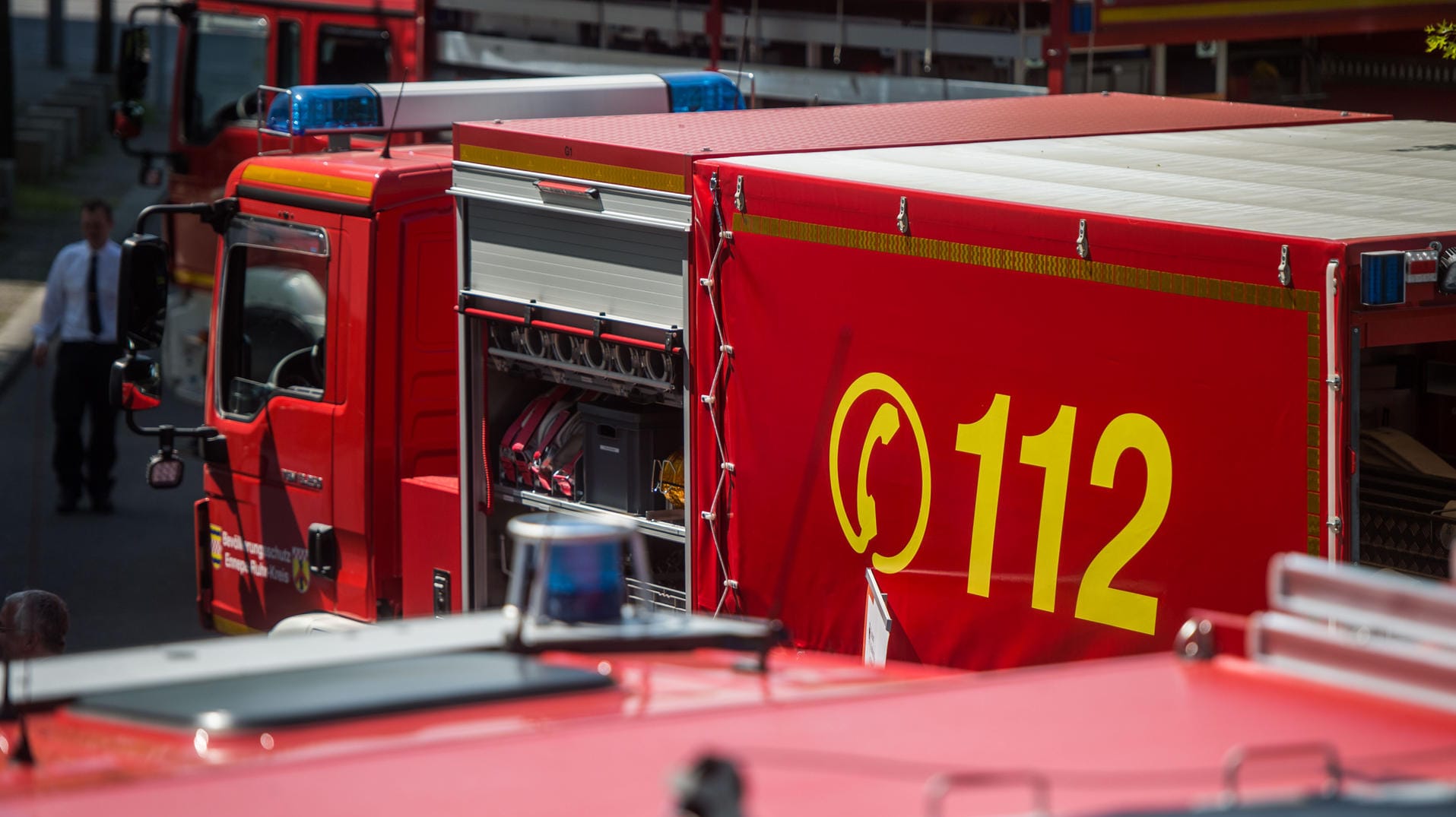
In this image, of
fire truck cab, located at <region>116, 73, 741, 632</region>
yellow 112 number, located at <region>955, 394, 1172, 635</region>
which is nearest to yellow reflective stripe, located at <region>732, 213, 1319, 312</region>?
yellow 112 number, located at <region>955, 394, 1172, 635</region>

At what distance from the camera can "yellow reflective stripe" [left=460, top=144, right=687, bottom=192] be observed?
241 inches

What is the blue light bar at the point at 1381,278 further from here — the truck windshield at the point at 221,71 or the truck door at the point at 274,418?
the truck windshield at the point at 221,71

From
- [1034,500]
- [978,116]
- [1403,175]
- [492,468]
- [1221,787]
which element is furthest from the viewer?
[978,116]

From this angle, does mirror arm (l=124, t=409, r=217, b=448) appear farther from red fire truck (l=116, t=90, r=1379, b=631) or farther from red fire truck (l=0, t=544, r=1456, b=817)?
red fire truck (l=0, t=544, r=1456, b=817)

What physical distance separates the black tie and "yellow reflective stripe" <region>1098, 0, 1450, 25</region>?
21.3ft

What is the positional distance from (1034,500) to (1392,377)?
65.9 inches

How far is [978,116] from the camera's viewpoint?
8.02 metres

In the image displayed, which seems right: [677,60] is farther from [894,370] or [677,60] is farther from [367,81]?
[894,370]

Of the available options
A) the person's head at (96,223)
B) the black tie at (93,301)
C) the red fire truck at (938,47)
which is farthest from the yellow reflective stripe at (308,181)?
the black tie at (93,301)

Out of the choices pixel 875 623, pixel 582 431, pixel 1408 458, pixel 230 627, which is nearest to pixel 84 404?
pixel 230 627

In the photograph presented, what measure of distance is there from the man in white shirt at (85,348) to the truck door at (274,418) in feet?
14.6

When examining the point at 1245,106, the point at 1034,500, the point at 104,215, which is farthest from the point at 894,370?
the point at 104,215

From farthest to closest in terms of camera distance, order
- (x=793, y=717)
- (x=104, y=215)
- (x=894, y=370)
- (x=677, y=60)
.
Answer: (x=104, y=215) < (x=677, y=60) < (x=894, y=370) < (x=793, y=717)

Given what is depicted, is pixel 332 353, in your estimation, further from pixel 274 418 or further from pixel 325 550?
pixel 325 550
